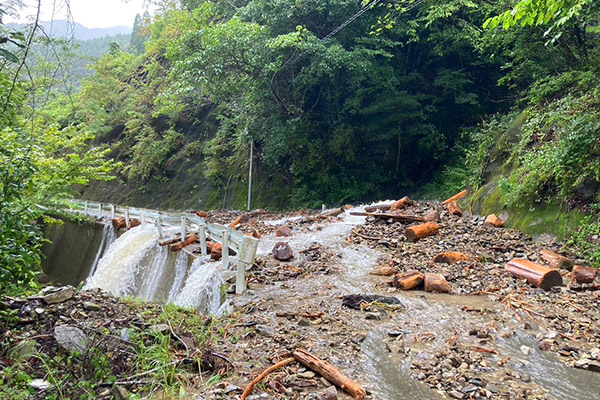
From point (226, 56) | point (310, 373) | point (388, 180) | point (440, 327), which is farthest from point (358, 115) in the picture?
point (310, 373)

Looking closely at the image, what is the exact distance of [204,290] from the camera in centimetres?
605

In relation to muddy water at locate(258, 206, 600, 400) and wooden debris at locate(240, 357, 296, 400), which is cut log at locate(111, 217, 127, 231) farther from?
wooden debris at locate(240, 357, 296, 400)

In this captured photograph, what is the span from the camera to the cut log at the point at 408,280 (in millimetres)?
5695

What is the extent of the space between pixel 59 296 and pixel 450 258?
592 cm

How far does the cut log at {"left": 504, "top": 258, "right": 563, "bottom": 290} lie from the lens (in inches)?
211

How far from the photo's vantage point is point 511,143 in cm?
1020

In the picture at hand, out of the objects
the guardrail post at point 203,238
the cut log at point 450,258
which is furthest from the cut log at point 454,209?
the guardrail post at point 203,238

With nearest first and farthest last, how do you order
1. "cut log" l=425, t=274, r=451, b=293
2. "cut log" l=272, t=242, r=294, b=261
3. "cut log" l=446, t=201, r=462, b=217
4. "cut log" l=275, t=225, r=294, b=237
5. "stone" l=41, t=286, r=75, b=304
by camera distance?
"stone" l=41, t=286, r=75, b=304 → "cut log" l=425, t=274, r=451, b=293 → "cut log" l=272, t=242, r=294, b=261 → "cut log" l=275, t=225, r=294, b=237 → "cut log" l=446, t=201, r=462, b=217

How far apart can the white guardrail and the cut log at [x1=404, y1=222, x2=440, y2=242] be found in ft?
13.0

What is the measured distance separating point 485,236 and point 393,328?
15.0 feet

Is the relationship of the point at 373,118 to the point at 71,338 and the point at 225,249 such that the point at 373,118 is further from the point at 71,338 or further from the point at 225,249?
the point at 71,338

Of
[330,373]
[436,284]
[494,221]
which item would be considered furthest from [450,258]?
[330,373]

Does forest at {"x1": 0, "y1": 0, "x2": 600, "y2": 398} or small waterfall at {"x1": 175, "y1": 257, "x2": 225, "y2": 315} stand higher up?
forest at {"x1": 0, "y1": 0, "x2": 600, "y2": 398}

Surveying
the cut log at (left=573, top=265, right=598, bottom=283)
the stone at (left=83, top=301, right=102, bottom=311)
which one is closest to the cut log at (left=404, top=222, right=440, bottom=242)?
the cut log at (left=573, top=265, right=598, bottom=283)
